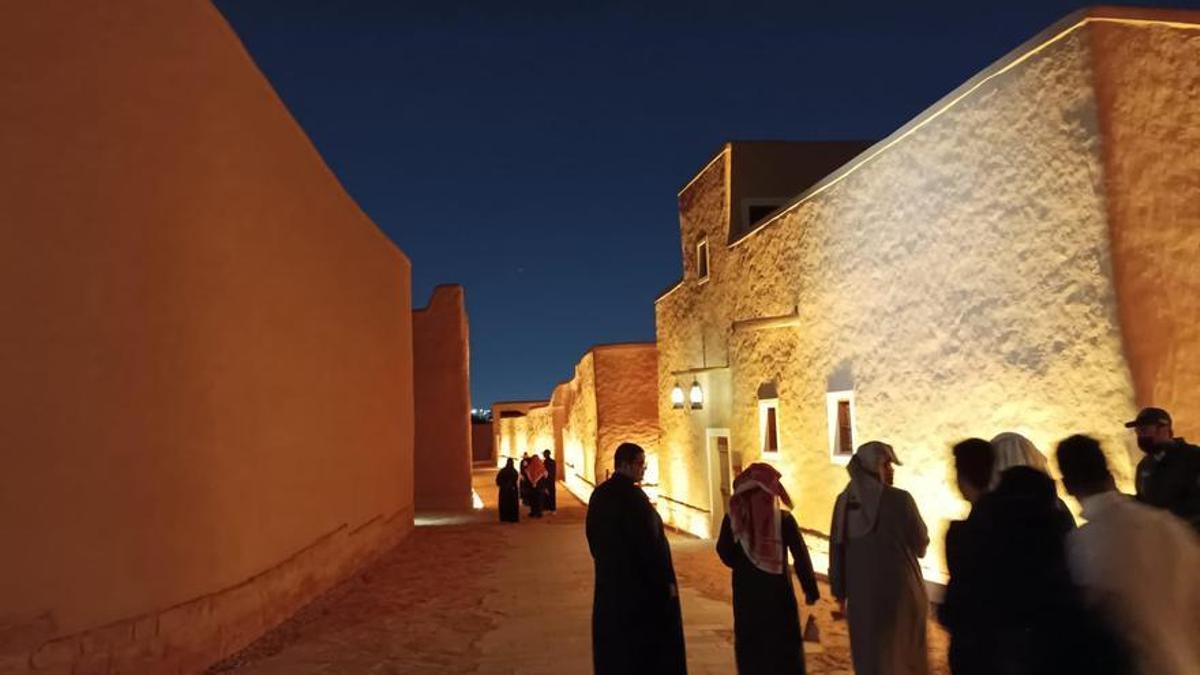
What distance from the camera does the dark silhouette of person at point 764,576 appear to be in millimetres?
4395

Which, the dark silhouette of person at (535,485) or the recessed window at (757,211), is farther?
the dark silhouette of person at (535,485)

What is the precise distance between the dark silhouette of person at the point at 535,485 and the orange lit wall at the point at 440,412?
2058mm

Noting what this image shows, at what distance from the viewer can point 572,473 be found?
1064 inches

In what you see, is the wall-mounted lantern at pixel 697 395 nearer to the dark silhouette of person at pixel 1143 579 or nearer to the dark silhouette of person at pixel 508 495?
the dark silhouette of person at pixel 508 495

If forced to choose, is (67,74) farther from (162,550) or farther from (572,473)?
(572,473)

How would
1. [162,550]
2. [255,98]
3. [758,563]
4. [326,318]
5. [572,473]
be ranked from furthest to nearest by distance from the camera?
[572,473], [326,318], [255,98], [162,550], [758,563]

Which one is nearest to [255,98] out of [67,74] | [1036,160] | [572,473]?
[67,74]

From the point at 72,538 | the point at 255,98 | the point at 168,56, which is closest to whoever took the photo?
the point at 72,538

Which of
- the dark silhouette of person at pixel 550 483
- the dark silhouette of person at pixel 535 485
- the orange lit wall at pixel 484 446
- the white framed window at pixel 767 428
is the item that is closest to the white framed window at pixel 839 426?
the white framed window at pixel 767 428

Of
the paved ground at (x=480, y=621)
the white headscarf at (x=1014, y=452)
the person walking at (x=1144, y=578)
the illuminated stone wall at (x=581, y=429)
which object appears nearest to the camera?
the person walking at (x=1144, y=578)

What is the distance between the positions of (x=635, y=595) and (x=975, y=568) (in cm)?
182

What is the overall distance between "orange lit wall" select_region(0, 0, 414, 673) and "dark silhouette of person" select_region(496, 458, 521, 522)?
8.19 metres

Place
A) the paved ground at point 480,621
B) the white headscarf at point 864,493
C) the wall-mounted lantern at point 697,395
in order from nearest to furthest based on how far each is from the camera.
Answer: the white headscarf at point 864,493, the paved ground at point 480,621, the wall-mounted lantern at point 697,395

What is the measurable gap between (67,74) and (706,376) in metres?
9.77
